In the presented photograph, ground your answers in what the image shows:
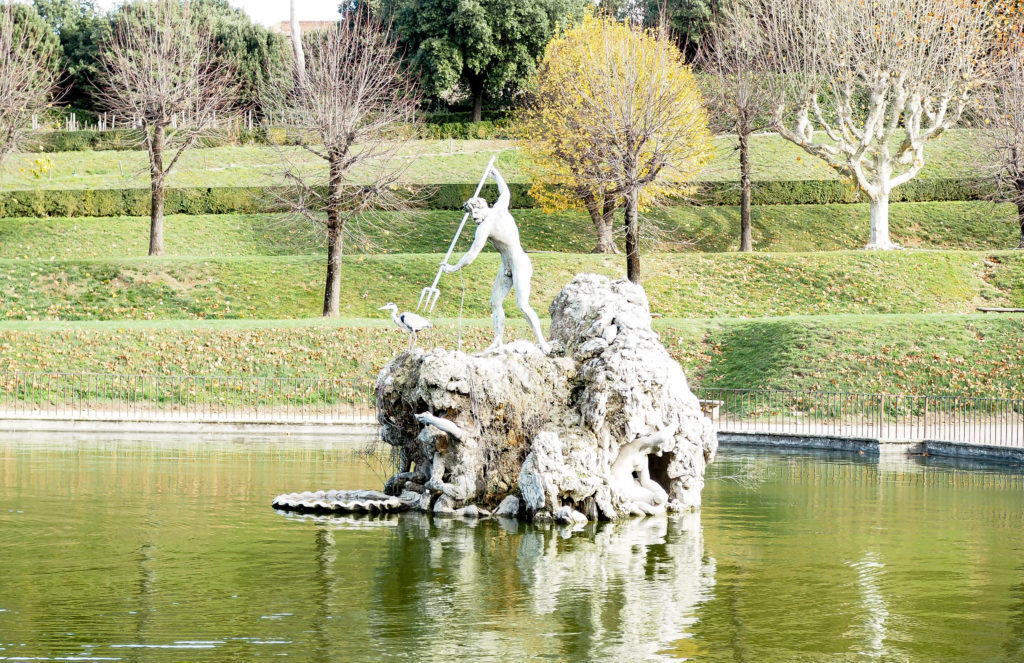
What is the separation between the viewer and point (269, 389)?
36.5 meters

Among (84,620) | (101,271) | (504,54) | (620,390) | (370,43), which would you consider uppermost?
(504,54)

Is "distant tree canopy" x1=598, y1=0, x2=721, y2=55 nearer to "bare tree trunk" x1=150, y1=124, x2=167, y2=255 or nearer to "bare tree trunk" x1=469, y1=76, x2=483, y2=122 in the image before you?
"bare tree trunk" x1=469, y1=76, x2=483, y2=122

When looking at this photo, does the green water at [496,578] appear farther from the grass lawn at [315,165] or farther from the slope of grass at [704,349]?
the grass lawn at [315,165]

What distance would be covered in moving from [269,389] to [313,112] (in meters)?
14.8

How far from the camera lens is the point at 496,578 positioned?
1495cm

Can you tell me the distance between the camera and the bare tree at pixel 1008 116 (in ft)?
168

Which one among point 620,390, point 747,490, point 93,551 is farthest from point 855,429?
point 93,551

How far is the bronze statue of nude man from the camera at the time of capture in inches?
832

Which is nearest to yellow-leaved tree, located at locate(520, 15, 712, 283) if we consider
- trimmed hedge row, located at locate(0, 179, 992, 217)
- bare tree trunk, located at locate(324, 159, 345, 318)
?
trimmed hedge row, located at locate(0, 179, 992, 217)

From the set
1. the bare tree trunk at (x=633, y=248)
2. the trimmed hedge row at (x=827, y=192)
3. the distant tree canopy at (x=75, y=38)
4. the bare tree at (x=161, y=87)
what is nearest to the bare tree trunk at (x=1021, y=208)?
the trimmed hedge row at (x=827, y=192)

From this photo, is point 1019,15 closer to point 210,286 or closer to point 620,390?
point 210,286

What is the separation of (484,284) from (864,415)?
59.7 feet

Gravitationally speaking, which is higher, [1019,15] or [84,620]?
[1019,15]

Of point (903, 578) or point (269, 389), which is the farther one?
point (269, 389)
